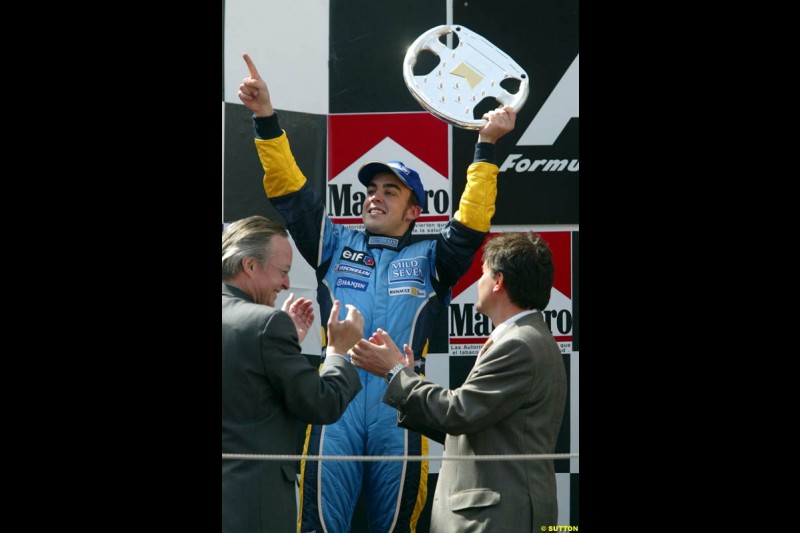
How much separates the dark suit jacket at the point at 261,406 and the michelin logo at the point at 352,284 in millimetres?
545

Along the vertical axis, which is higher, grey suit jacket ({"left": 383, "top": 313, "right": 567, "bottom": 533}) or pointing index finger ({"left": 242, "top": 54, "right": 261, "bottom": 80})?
pointing index finger ({"left": 242, "top": 54, "right": 261, "bottom": 80})

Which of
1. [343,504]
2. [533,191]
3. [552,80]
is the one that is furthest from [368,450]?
[552,80]

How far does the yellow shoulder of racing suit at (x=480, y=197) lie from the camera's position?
4012 millimetres

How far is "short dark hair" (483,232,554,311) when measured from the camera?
3.73m

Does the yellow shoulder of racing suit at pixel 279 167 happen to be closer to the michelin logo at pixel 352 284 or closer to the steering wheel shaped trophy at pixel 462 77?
the michelin logo at pixel 352 284

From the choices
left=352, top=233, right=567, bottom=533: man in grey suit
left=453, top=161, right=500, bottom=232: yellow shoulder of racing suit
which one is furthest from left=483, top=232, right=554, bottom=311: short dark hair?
left=453, top=161, right=500, bottom=232: yellow shoulder of racing suit

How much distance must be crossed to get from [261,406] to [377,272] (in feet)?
2.55

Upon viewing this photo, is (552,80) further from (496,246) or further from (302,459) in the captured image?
(302,459)

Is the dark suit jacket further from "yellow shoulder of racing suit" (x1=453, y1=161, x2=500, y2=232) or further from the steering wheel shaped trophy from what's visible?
the steering wheel shaped trophy

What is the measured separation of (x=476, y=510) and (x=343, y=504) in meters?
0.61

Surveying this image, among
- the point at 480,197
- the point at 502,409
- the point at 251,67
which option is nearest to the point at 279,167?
the point at 251,67

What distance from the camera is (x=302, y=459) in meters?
3.86

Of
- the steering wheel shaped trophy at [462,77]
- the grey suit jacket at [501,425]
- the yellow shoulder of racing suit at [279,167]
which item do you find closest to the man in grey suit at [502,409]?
the grey suit jacket at [501,425]

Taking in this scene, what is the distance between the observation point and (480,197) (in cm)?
401
